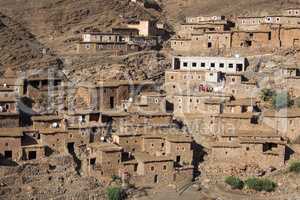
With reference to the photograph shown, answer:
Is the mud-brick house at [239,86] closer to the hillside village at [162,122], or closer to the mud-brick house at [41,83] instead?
the hillside village at [162,122]

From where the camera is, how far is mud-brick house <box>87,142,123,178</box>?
30531 mm

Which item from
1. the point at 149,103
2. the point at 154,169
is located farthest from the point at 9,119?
the point at 149,103

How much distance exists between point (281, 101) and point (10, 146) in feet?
44.9

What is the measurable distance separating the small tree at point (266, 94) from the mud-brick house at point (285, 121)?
6.94 feet

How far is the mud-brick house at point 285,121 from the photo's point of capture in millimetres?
32750

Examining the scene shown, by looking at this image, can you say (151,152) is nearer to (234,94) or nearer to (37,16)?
(234,94)

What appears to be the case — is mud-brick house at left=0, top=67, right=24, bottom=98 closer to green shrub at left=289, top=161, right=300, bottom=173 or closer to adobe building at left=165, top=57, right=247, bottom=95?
adobe building at left=165, top=57, right=247, bottom=95

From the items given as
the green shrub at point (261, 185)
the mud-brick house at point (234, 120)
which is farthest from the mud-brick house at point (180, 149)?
the green shrub at point (261, 185)

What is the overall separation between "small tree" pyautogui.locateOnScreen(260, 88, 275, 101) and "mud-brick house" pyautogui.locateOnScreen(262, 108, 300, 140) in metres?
2.11

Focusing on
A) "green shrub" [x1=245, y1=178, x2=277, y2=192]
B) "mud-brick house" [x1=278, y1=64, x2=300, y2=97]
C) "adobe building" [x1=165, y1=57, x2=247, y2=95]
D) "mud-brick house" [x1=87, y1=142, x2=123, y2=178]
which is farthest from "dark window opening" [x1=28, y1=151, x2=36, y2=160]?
"mud-brick house" [x1=278, y1=64, x2=300, y2=97]

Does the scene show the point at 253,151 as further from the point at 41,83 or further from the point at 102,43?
the point at 102,43

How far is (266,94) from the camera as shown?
35.3 m

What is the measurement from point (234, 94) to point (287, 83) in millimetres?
2863

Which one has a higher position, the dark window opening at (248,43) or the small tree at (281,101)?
the dark window opening at (248,43)
